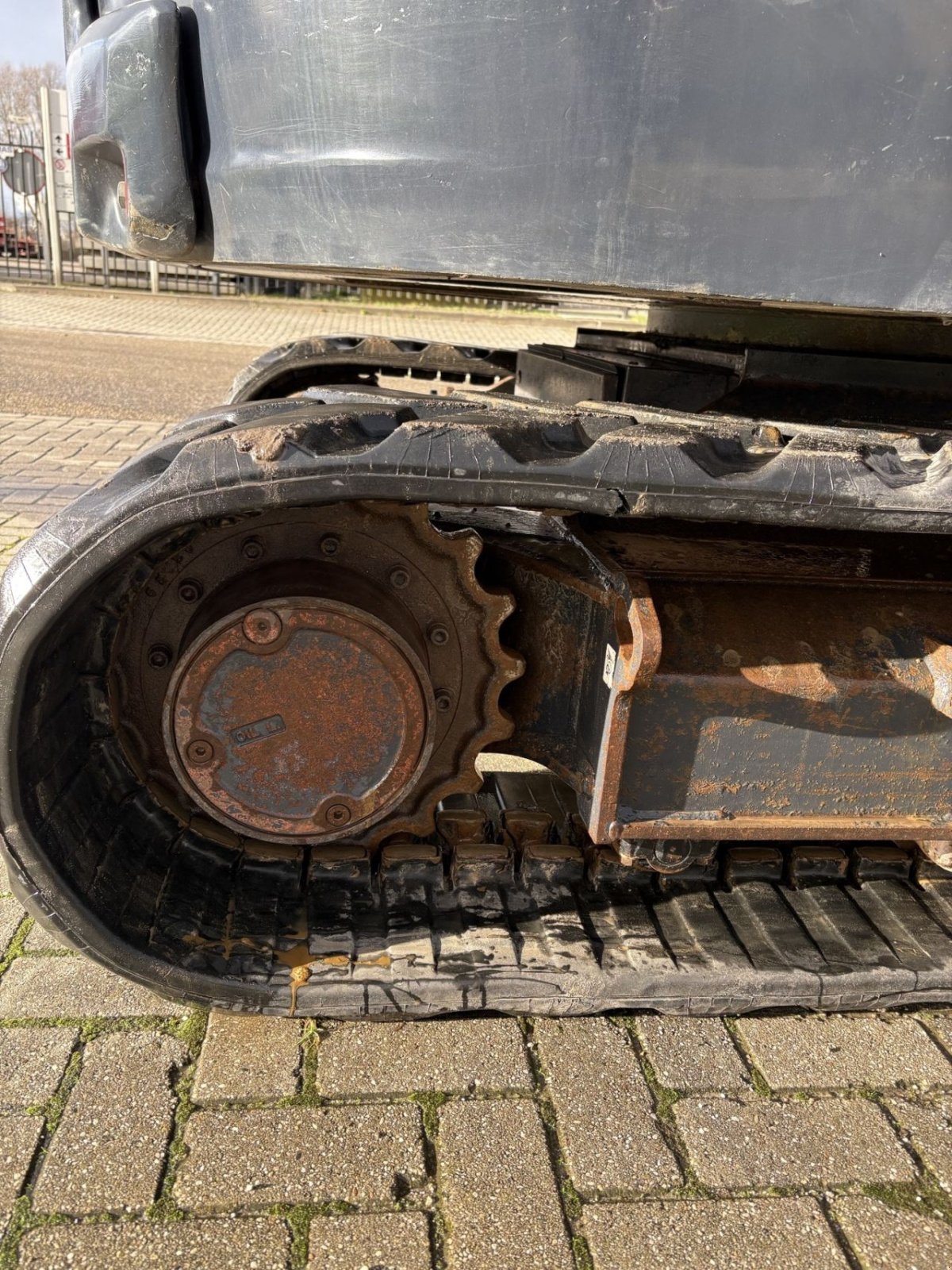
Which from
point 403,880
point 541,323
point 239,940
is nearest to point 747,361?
point 403,880

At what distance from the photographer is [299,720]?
207 cm

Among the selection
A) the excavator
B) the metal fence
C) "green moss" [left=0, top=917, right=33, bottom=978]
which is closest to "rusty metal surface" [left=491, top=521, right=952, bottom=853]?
the excavator

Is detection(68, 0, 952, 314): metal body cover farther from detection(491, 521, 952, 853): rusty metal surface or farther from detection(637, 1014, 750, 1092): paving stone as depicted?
detection(637, 1014, 750, 1092): paving stone

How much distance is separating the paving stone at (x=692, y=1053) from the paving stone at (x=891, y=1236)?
1.02 ft

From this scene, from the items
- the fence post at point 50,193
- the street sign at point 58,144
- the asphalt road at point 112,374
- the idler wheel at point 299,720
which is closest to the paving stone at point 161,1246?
the idler wheel at point 299,720

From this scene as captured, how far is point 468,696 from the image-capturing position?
2270mm

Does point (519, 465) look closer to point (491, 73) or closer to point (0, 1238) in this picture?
point (491, 73)

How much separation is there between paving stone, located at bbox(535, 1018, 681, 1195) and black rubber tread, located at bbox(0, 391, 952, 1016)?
80 millimetres

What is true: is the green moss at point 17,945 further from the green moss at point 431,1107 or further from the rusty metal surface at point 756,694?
the rusty metal surface at point 756,694

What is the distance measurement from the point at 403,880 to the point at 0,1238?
37.4 inches

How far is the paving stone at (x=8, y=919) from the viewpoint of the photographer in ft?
7.77

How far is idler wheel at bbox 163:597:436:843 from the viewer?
200cm

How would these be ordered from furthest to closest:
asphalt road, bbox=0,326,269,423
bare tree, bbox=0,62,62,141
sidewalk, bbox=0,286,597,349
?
bare tree, bbox=0,62,62,141 → sidewalk, bbox=0,286,597,349 → asphalt road, bbox=0,326,269,423

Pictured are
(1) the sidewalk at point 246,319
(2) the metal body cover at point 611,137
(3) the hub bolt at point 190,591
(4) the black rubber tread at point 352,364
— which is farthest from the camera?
(1) the sidewalk at point 246,319
